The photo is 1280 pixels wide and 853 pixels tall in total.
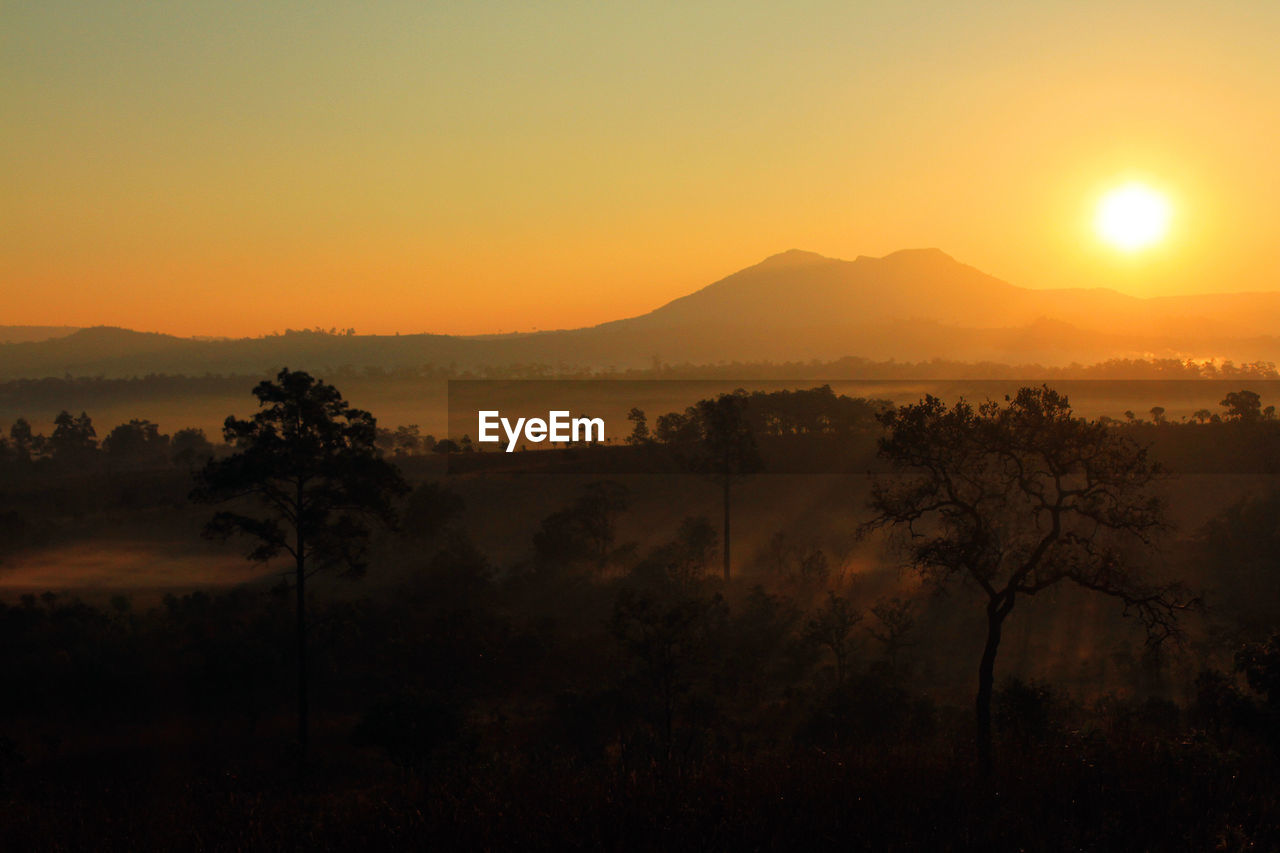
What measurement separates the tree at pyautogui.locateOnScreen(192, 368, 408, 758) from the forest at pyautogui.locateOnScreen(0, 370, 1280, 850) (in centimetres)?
13

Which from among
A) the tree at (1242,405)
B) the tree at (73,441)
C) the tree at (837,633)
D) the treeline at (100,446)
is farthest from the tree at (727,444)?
the tree at (73,441)

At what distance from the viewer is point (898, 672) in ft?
115

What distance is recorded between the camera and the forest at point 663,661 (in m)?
10.7

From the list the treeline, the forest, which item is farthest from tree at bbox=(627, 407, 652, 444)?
the forest

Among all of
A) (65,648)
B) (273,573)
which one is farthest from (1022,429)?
(273,573)

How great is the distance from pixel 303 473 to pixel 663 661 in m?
12.2

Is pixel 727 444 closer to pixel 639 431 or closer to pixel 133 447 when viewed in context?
pixel 639 431

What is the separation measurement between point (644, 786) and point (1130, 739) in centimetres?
882

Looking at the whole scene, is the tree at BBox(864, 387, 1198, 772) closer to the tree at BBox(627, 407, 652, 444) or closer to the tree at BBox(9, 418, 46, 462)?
the tree at BBox(627, 407, 652, 444)

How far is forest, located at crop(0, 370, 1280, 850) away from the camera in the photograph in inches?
420

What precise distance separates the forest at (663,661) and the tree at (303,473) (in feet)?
0.42

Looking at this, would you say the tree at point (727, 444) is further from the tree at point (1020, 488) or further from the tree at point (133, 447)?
the tree at point (133, 447)

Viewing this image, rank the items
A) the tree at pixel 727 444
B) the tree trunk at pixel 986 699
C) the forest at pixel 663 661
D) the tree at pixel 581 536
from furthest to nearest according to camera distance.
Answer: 1. the tree at pixel 727 444
2. the tree at pixel 581 536
3. the tree trunk at pixel 986 699
4. the forest at pixel 663 661

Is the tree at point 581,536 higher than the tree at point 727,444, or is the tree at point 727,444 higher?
the tree at point 727,444
